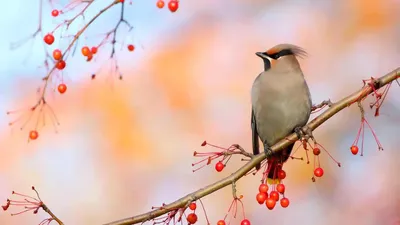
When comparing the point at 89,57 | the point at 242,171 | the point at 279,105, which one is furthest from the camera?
the point at 279,105

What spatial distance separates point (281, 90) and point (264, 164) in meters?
0.67

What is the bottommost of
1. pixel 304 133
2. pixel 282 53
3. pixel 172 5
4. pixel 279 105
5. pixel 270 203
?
pixel 270 203

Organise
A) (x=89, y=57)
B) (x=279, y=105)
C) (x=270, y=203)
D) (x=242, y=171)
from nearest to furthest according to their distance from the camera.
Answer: (x=242, y=171) < (x=270, y=203) < (x=89, y=57) < (x=279, y=105)

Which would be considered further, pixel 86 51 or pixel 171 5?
pixel 86 51

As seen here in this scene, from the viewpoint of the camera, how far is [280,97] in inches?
122

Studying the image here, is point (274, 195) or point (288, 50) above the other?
point (288, 50)

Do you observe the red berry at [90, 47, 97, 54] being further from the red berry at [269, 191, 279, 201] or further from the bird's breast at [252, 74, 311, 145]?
the bird's breast at [252, 74, 311, 145]

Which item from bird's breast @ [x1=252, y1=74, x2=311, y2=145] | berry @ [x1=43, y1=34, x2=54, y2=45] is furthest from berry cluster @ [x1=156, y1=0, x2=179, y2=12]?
bird's breast @ [x1=252, y1=74, x2=311, y2=145]

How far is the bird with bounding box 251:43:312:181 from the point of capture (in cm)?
303

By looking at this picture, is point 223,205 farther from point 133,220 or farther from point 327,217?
point 133,220

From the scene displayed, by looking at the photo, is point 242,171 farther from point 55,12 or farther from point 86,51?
point 55,12

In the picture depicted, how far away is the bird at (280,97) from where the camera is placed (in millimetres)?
3031

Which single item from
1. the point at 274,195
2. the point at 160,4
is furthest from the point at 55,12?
the point at 274,195

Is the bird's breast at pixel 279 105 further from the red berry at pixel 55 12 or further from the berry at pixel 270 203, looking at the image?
the red berry at pixel 55 12
